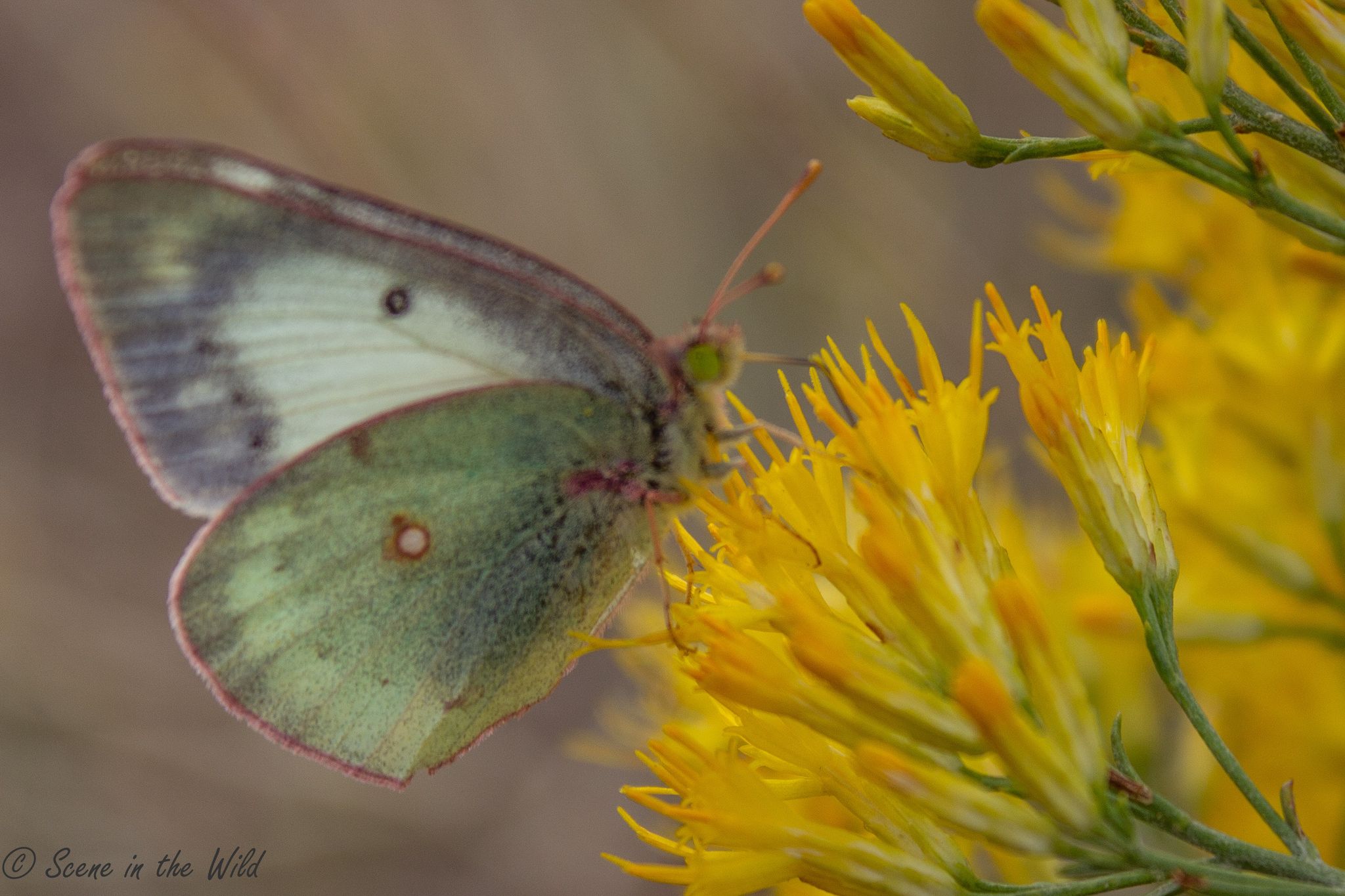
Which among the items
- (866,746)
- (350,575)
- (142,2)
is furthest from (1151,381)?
(142,2)

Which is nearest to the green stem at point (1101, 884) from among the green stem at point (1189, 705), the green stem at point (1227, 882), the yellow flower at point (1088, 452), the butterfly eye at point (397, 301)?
the green stem at point (1227, 882)

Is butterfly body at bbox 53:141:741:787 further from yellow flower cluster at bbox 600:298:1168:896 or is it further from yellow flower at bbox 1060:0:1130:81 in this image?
yellow flower at bbox 1060:0:1130:81

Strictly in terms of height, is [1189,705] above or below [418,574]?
above

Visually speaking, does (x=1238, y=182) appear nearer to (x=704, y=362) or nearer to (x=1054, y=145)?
(x=1054, y=145)

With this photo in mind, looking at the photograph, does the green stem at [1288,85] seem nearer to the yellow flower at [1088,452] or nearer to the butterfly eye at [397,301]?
the yellow flower at [1088,452]

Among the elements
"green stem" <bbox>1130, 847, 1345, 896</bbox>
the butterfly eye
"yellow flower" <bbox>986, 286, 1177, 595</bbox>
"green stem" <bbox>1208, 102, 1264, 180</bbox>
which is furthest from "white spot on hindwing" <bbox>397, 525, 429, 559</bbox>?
"green stem" <bbox>1208, 102, 1264, 180</bbox>

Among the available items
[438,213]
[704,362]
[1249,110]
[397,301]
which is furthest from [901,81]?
[438,213]

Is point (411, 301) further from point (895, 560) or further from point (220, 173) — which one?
point (895, 560)
